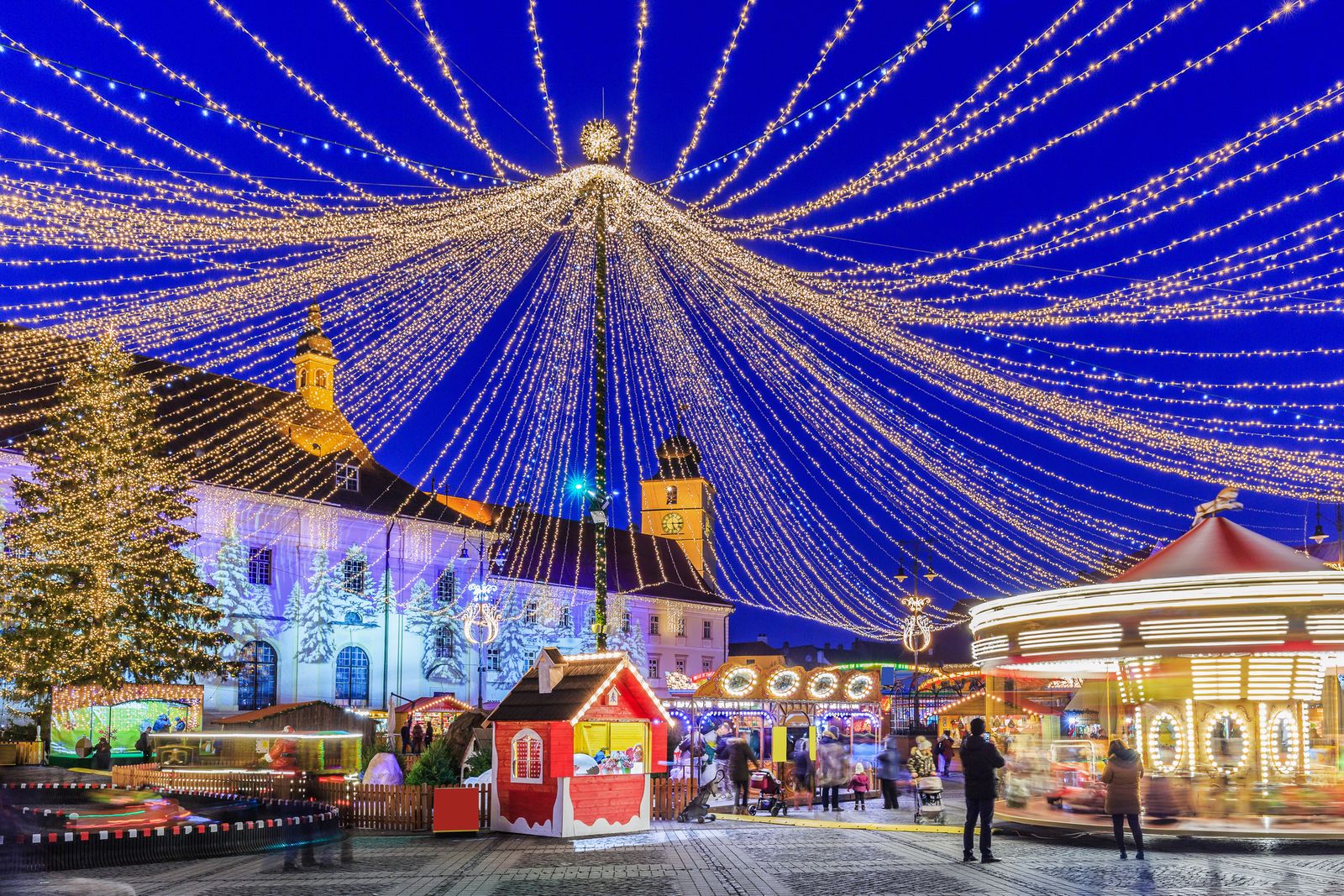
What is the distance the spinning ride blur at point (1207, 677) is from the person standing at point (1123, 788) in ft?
5.54

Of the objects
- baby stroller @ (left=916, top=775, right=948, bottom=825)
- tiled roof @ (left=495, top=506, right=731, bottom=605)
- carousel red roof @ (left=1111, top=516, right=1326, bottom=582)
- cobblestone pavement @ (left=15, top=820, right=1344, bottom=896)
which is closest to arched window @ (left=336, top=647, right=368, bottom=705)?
tiled roof @ (left=495, top=506, right=731, bottom=605)

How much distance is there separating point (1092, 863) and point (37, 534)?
25041 millimetres

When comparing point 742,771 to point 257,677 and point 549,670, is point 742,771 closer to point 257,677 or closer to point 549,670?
point 549,670

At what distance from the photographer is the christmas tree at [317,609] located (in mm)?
41594

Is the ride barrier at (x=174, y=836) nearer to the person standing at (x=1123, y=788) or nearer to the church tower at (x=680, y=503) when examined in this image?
the person standing at (x=1123, y=788)

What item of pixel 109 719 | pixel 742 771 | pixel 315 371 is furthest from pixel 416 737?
pixel 315 371

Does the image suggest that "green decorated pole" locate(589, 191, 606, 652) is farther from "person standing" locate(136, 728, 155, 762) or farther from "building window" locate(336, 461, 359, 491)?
"building window" locate(336, 461, 359, 491)

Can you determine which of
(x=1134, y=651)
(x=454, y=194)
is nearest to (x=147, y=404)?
(x=454, y=194)

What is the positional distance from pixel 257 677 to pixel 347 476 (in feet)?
26.4

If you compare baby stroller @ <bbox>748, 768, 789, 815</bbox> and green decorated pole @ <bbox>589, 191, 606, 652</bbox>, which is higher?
green decorated pole @ <bbox>589, 191, 606, 652</bbox>

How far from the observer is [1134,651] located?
54.4 feet

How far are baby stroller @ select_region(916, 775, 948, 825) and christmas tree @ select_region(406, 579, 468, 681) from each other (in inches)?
1055

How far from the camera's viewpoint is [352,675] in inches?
1718

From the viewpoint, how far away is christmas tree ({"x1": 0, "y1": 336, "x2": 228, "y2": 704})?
29.6 metres
